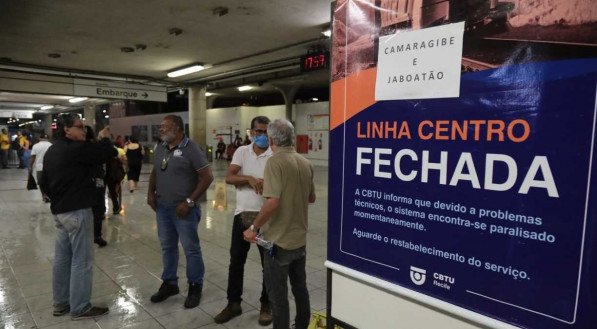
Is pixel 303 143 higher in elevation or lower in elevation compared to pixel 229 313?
higher

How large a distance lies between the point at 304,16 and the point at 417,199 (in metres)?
4.70

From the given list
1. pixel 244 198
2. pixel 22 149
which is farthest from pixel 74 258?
pixel 22 149

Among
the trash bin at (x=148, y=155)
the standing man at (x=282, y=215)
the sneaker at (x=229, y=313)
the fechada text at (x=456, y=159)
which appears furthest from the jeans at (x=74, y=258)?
the trash bin at (x=148, y=155)

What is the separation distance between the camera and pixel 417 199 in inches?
48.6

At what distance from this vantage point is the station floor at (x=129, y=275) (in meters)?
3.06

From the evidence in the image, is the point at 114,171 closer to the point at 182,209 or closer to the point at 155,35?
the point at 155,35

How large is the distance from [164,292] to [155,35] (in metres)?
4.34

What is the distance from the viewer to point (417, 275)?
126cm

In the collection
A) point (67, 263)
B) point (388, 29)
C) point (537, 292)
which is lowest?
point (67, 263)

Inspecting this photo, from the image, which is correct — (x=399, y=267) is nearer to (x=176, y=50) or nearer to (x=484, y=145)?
(x=484, y=145)

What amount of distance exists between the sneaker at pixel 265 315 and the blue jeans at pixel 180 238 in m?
0.66

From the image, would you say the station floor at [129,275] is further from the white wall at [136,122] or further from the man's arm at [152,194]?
the white wall at [136,122]

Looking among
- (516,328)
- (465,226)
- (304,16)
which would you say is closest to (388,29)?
(465,226)

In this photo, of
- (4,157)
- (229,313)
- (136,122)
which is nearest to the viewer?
(229,313)
